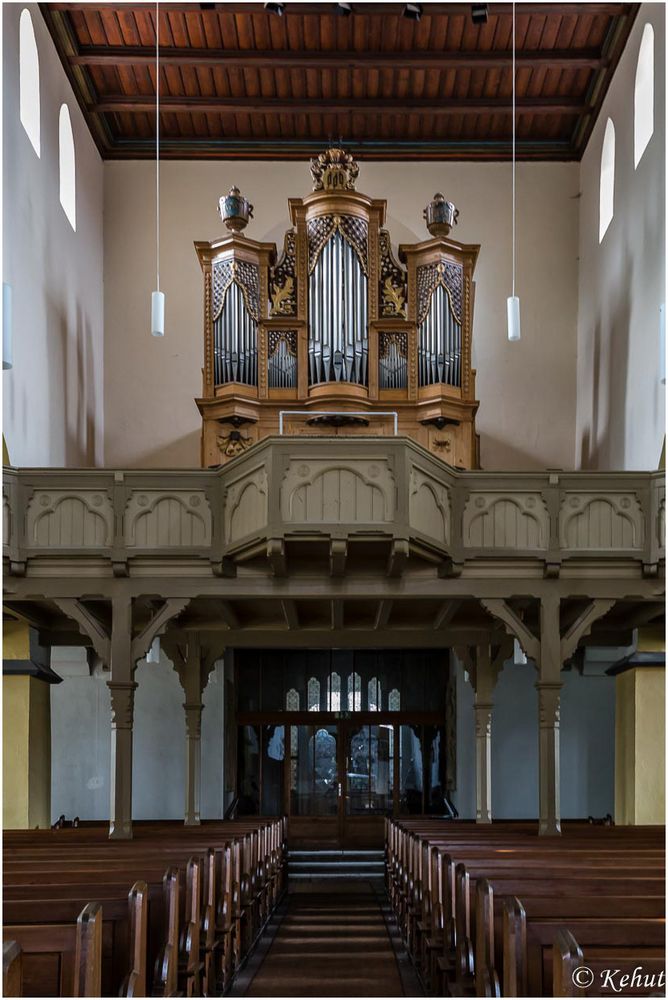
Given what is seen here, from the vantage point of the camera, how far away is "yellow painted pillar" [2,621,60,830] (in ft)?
49.5

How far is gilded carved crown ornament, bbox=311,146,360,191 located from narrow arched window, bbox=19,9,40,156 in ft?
14.1

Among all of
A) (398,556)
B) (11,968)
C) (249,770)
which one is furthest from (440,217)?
(11,968)

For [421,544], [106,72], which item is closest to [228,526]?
[421,544]

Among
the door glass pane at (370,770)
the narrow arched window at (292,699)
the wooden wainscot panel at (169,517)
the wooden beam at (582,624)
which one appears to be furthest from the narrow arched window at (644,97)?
the door glass pane at (370,770)

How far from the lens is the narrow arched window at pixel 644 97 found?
15023 millimetres

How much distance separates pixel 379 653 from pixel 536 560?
8685 millimetres

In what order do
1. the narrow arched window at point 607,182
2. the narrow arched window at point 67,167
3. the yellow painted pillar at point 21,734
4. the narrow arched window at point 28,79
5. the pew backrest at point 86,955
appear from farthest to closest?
the narrow arched window at point 607,182 < the narrow arched window at point 67,167 < the yellow painted pillar at point 21,734 < the narrow arched window at point 28,79 < the pew backrest at point 86,955

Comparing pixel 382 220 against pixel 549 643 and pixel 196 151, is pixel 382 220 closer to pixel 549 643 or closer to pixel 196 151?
pixel 196 151

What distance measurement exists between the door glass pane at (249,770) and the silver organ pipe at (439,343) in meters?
7.82

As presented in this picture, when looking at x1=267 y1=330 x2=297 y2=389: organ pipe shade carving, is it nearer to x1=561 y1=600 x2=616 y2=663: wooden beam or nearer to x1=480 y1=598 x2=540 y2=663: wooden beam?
x1=480 y1=598 x2=540 y2=663: wooden beam

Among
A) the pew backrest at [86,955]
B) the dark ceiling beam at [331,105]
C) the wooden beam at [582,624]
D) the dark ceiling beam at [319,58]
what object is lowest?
the pew backrest at [86,955]

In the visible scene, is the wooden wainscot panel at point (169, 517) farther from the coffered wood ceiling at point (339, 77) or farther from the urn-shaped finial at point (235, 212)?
the coffered wood ceiling at point (339, 77)

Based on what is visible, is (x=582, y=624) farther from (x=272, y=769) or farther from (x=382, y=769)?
(x=272, y=769)

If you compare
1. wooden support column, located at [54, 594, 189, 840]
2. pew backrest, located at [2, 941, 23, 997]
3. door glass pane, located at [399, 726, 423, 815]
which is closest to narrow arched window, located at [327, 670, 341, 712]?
door glass pane, located at [399, 726, 423, 815]
